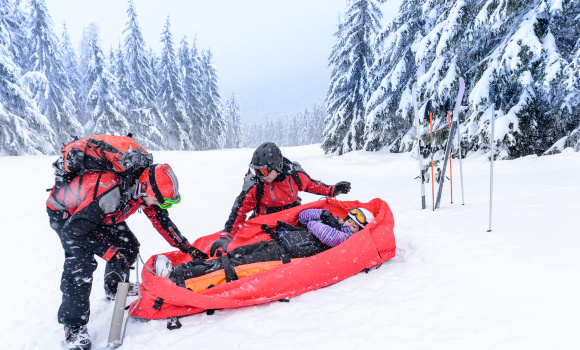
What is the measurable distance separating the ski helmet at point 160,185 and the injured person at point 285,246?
0.60m

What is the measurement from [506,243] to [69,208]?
405 cm

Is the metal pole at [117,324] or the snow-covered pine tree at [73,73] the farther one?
the snow-covered pine tree at [73,73]

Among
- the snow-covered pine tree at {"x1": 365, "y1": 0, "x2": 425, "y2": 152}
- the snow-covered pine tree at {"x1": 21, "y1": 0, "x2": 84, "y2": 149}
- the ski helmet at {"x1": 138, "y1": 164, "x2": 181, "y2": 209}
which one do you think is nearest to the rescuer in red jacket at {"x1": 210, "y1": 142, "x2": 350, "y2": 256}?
the ski helmet at {"x1": 138, "y1": 164, "x2": 181, "y2": 209}

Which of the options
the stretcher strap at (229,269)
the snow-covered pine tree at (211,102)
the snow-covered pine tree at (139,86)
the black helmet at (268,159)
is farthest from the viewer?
the snow-covered pine tree at (211,102)

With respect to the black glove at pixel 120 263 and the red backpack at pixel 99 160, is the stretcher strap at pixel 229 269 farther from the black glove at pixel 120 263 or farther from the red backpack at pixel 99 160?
the red backpack at pixel 99 160

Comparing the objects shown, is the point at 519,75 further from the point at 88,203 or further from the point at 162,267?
the point at 88,203

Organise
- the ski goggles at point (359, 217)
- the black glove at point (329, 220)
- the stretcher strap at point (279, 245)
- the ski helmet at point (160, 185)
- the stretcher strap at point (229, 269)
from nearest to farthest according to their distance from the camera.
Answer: the ski helmet at point (160, 185) < the stretcher strap at point (229, 269) < the stretcher strap at point (279, 245) < the ski goggles at point (359, 217) < the black glove at point (329, 220)

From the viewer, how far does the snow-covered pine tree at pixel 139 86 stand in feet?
76.5

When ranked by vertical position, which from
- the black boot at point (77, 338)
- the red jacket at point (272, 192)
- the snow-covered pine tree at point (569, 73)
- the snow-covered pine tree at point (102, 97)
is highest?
the snow-covered pine tree at point (102, 97)

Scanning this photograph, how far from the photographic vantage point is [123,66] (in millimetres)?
23359

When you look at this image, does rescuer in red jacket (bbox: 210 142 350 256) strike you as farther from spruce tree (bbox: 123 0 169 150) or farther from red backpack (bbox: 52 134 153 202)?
spruce tree (bbox: 123 0 169 150)

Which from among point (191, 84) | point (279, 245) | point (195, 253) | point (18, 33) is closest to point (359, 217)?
point (279, 245)

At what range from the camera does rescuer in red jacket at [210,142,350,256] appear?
367 cm

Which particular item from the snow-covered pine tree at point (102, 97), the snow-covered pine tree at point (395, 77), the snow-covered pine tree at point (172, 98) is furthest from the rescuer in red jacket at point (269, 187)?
the snow-covered pine tree at point (172, 98)
